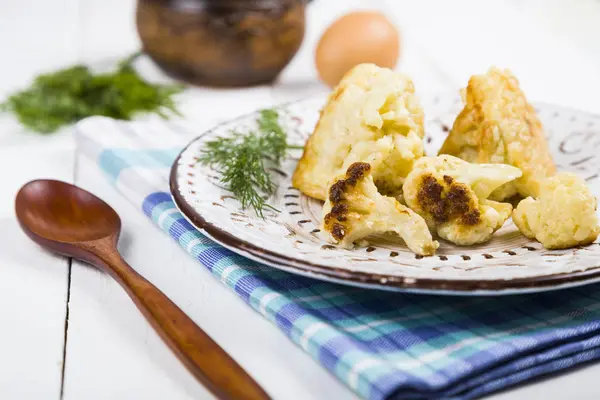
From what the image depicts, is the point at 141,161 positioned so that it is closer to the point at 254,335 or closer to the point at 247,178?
the point at 247,178

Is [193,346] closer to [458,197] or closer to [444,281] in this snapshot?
[444,281]

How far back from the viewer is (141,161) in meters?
2.04

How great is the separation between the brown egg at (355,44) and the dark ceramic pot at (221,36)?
0.14 m

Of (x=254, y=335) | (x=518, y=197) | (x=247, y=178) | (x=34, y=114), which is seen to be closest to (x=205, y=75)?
(x=34, y=114)

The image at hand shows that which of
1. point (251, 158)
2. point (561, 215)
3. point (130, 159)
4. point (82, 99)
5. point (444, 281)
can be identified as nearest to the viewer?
point (444, 281)

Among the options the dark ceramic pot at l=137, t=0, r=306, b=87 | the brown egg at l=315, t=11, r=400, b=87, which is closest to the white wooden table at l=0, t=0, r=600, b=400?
the dark ceramic pot at l=137, t=0, r=306, b=87

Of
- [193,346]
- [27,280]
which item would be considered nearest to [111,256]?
[27,280]

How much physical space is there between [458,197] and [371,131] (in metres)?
0.23

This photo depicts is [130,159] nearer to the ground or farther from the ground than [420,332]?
nearer to the ground

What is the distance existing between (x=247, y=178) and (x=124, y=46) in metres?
1.94

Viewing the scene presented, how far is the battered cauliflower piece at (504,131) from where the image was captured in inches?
66.5

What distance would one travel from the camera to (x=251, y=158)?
181cm

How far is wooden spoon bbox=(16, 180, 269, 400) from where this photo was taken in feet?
3.81

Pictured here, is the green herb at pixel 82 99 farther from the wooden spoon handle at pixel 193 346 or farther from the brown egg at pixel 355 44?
the wooden spoon handle at pixel 193 346
